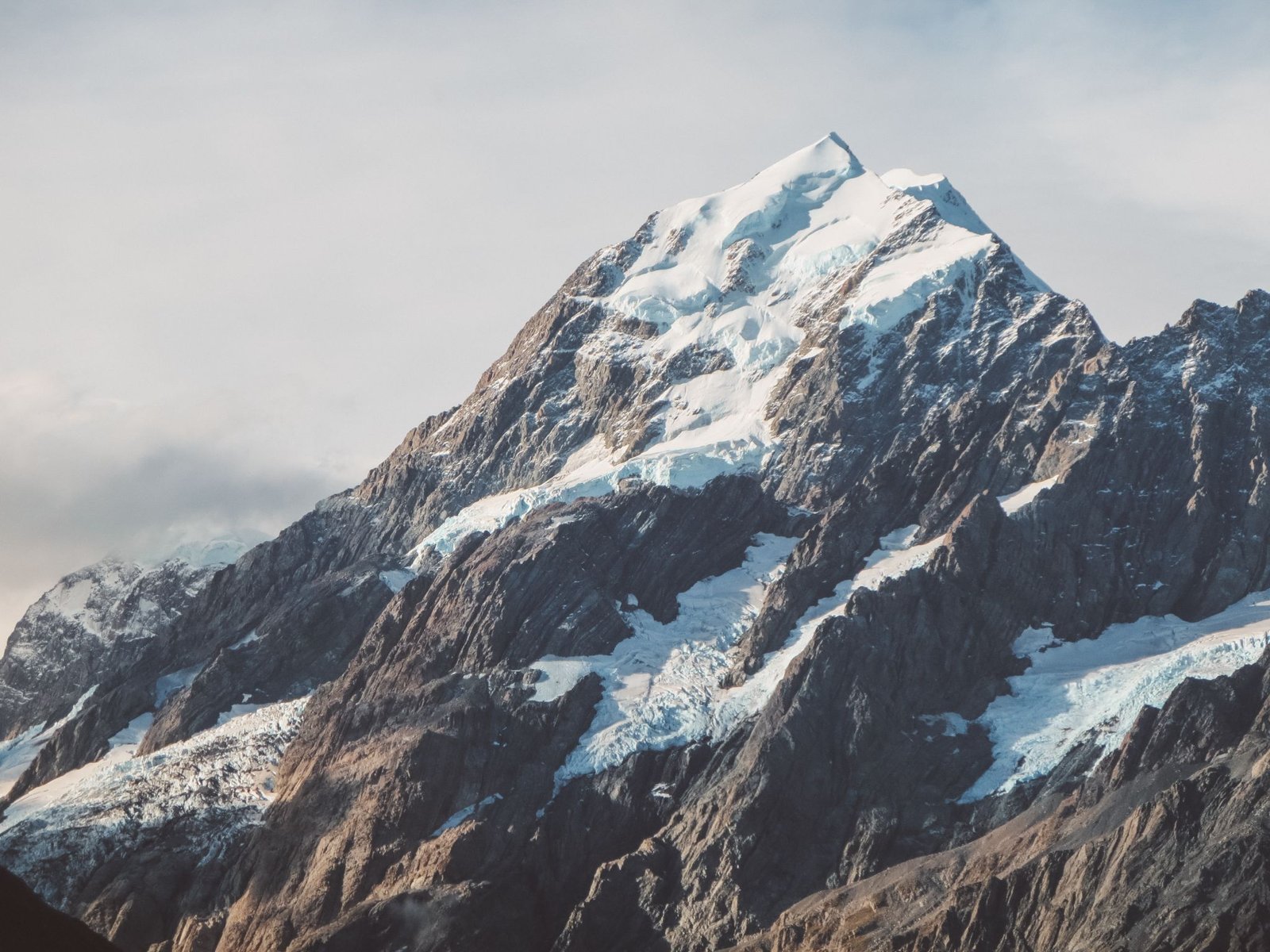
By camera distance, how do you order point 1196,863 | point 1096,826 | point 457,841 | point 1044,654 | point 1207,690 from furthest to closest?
point 1044,654 → point 457,841 → point 1207,690 → point 1096,826 → point 1196,863

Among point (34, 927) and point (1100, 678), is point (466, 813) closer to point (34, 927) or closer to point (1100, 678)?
point (1100, 678)

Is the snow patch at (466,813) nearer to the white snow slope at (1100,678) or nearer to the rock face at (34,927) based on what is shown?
the white snow slope at (1100,678)

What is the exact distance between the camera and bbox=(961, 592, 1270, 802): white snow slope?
576ft

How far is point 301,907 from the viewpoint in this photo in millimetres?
182375

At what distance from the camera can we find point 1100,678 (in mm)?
186125

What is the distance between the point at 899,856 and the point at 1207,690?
99.4 ft

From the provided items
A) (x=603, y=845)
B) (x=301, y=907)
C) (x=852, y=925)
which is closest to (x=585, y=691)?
(x=603, y=845)

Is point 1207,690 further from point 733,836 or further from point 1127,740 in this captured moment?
point 733,836

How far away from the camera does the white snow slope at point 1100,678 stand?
176 m

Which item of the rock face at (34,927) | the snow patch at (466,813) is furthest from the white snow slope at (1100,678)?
the rock face at (34,927)

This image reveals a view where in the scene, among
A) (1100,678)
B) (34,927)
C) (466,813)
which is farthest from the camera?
(466,813)

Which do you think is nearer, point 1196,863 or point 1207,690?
point 1196,863

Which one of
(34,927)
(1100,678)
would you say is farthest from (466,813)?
(34,927)

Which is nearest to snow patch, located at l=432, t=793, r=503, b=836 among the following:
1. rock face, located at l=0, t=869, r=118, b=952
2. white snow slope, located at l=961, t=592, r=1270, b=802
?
white snow slope, located at l=961, t=592, r=1270, b=802
